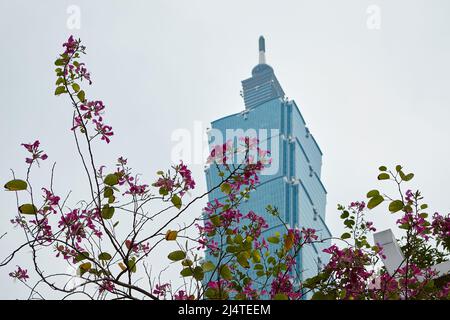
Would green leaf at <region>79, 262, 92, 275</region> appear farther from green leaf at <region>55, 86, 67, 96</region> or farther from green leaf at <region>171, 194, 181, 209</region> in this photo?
green leaf at <region>55, 86, 67, 96</region>

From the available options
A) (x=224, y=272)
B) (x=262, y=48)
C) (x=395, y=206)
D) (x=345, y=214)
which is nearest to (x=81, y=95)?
(x=224, y=272)

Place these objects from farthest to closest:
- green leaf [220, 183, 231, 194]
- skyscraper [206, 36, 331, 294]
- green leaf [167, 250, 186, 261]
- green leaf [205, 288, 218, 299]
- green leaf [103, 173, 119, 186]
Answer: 1. skyscraper [206, 36, 331, 294]
2. green leaf [220, 183, 231, 194]
3. green leaf [103, 173, 119, 186]
4. green leaf [205, 288, 218, 299]
5. green leaf [167, 250, 186, 261]

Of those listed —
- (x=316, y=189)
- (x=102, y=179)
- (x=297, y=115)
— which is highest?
(x=297, y=115)

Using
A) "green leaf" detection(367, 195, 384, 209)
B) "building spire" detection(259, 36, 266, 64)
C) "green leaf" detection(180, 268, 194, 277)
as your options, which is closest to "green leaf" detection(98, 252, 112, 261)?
"green leaf" detection(180, 268, 194, 277)

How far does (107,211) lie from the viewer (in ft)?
10.7

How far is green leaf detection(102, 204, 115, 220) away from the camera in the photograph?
325cm

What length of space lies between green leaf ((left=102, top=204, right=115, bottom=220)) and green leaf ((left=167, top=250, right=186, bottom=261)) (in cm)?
60

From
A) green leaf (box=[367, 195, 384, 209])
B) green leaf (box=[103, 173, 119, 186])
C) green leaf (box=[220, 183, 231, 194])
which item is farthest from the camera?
green leaf (box=[220, 183, 231, 194])

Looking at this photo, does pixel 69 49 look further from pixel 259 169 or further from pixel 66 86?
pixel 259 169

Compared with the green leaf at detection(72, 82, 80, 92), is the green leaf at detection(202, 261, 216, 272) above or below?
below

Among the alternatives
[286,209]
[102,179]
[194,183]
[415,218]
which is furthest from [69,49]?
[286,209]

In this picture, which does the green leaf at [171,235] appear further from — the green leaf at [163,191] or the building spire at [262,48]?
the building spire at [262,48]
